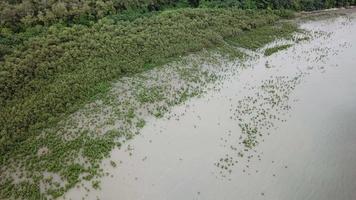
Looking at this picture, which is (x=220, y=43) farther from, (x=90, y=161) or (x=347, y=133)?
(x=90, y=161)

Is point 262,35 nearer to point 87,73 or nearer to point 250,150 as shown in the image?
point 250,150

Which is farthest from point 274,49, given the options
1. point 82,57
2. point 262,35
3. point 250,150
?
point 82,57

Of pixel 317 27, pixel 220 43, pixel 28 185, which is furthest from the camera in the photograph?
pixel 317 27

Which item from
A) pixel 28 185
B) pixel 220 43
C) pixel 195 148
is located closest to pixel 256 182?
pixel 195 148

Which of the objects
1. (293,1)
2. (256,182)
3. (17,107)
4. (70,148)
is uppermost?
(293,1)

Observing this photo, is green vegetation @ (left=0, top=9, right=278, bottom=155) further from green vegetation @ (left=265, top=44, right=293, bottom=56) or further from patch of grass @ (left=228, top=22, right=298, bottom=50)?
green vegetation @ (left=265, top=44, right=293, bottom=56)

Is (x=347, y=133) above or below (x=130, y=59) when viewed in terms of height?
below
